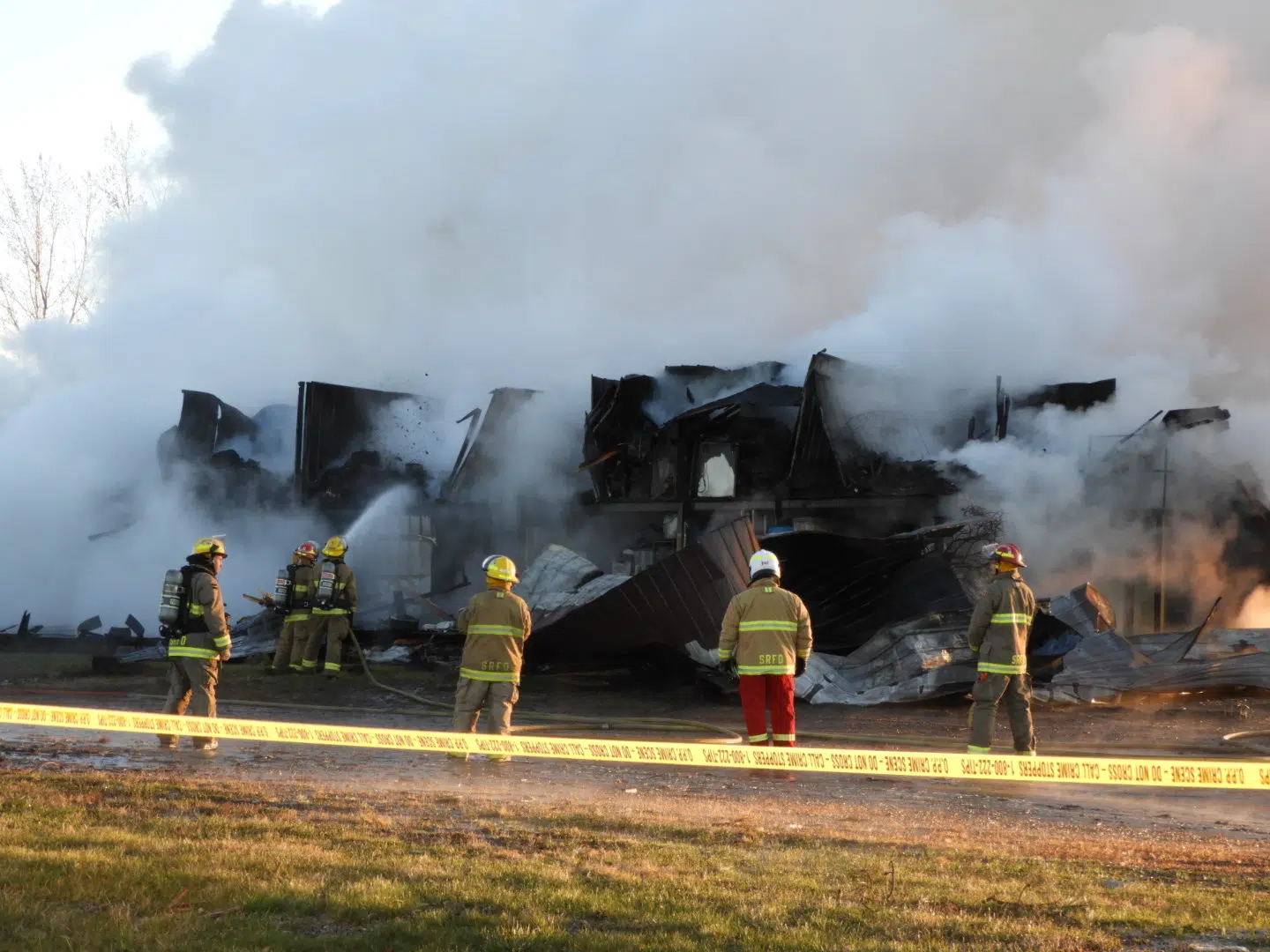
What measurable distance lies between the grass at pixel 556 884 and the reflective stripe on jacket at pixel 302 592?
8.79m

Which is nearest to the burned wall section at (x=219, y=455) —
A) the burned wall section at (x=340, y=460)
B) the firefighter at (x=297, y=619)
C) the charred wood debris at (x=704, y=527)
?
the charred wood debris at (x=704, y=527)

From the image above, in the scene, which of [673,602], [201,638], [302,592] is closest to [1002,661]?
[673,602]

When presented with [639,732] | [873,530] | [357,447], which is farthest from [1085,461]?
[357,447]

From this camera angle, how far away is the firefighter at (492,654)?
28.9ft

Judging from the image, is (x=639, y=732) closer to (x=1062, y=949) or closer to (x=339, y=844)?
(x=339, y=844)

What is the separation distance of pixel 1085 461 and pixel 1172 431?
45.6 inches

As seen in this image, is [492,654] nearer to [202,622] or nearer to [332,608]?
[202,622]

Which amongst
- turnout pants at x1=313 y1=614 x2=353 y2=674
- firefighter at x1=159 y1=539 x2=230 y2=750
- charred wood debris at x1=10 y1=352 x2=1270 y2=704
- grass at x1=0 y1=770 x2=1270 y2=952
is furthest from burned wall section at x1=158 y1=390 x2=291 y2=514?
grass at x1=0 y1=770 x2=1270 y2=952

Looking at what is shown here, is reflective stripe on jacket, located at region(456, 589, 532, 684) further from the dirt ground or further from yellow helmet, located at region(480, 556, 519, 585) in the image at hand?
the dirt ground

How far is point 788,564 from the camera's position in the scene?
14.5m

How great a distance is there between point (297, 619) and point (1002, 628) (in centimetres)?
894

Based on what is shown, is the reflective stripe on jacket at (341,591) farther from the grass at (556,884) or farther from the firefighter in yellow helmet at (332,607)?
the grass at (556,884)

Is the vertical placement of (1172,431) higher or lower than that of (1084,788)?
higher

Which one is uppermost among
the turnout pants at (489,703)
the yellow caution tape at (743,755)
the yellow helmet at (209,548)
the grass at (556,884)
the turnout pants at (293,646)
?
the yellow helmet at (209,548)
